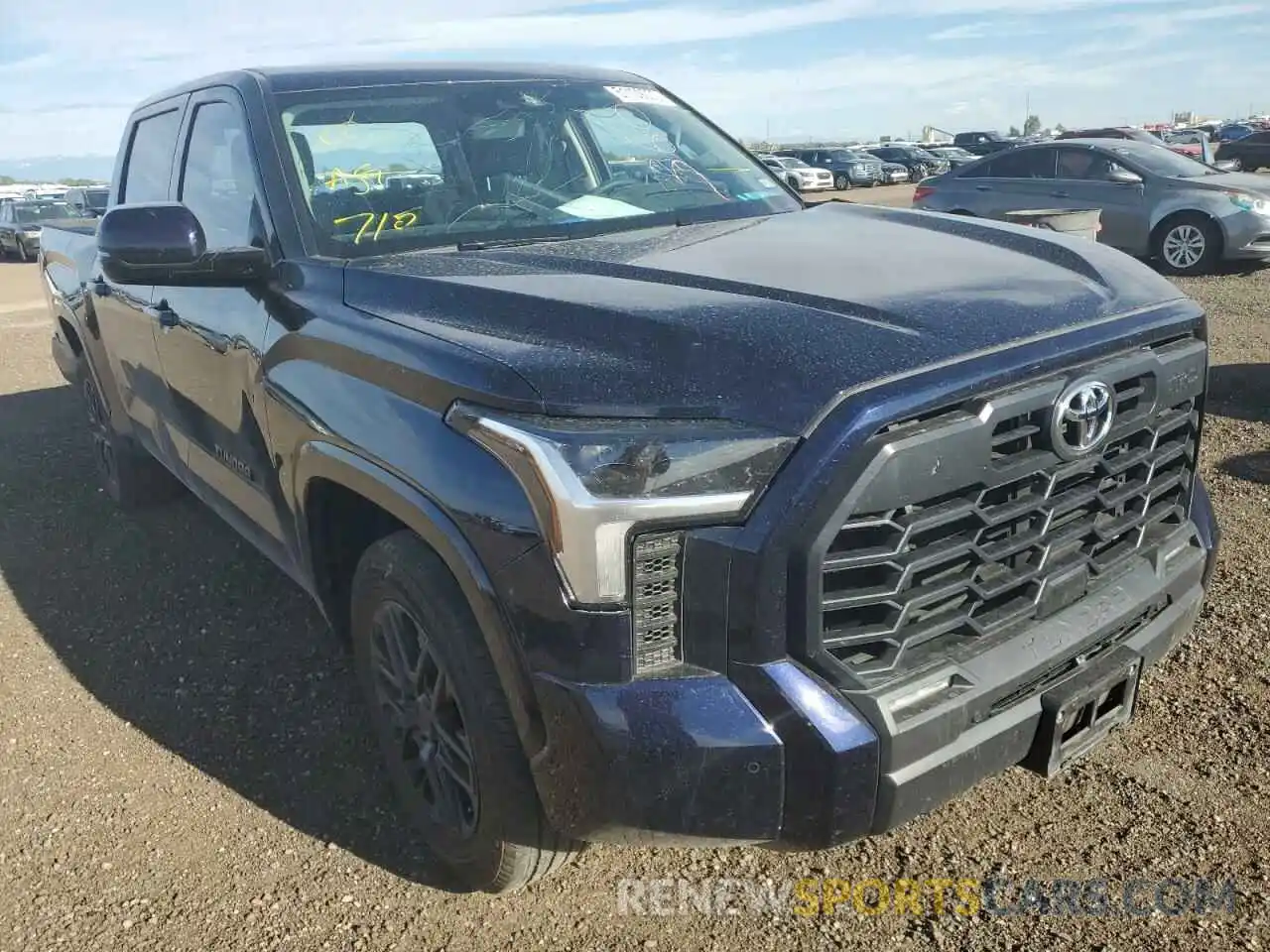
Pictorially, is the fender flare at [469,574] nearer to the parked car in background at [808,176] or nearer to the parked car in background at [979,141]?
the parked car in background at [808,176]

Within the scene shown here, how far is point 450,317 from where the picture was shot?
7.59ft

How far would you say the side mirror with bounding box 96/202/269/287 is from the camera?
279 cm

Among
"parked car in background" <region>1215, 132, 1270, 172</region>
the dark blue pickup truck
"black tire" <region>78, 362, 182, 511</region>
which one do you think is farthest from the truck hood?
"parked car in background" <region>1215, 132, 1270, 172</region>

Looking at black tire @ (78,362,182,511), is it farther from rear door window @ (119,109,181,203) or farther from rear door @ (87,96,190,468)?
rear door window @ (119,109,181,203)

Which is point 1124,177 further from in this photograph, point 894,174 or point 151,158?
point 894,174

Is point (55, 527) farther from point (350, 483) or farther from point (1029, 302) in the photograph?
point (1029, 302)

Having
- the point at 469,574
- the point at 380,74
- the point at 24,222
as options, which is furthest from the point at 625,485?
the point at 24,222

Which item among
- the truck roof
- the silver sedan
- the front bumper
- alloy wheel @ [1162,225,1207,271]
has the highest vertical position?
the truck roof

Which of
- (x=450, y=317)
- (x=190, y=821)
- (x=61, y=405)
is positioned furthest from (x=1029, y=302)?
(x=61, y=405)

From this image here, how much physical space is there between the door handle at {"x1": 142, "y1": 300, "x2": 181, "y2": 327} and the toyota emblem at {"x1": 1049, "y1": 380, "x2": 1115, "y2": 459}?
2.78 metres

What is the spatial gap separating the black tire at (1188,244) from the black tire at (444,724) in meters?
11.2

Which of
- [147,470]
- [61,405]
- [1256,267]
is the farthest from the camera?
[1256,267]

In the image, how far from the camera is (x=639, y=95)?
3.94m

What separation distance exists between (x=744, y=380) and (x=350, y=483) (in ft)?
3.31
